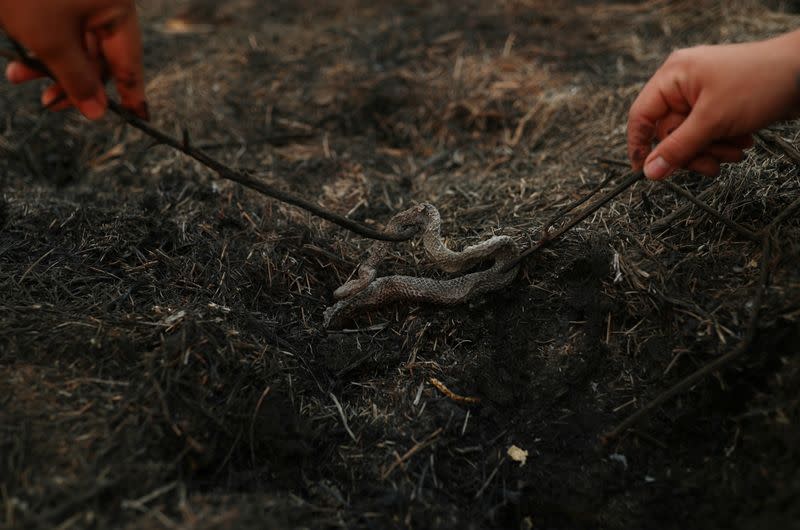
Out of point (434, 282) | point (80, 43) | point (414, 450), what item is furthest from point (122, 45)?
point (414, 450)

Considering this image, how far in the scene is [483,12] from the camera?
5141 millimetres

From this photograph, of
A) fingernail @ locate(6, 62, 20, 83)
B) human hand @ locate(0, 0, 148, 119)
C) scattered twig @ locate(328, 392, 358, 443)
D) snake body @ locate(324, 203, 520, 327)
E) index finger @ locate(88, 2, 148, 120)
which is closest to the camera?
human hand @ locate(0, 0, 148, 119)

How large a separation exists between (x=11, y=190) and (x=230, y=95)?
5.34ft

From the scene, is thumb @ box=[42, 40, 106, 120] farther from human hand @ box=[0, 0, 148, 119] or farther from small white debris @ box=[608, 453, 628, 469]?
small white debris @ box=[608, 453, 628, 469]

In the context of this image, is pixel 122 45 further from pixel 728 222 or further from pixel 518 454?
pixel 728 222

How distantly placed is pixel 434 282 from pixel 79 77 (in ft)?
4.90

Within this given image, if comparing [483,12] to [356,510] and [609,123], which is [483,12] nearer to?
[609,123]

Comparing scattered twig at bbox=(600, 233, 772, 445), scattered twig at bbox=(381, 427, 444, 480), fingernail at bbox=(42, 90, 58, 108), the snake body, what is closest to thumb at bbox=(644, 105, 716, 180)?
scattered twig at bbox=(600, 233, 772, 445)

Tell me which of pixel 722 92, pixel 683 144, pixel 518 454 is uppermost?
pixel 722 92

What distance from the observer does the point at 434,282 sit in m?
2.57

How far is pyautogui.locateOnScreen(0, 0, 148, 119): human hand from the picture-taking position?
1585mm

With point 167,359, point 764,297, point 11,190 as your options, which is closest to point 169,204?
point 11,190

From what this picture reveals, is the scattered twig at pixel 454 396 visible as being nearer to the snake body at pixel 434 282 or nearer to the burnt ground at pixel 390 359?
the burnt ground at pixel 390 359

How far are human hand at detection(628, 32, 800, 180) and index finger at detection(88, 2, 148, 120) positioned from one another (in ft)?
5.52
